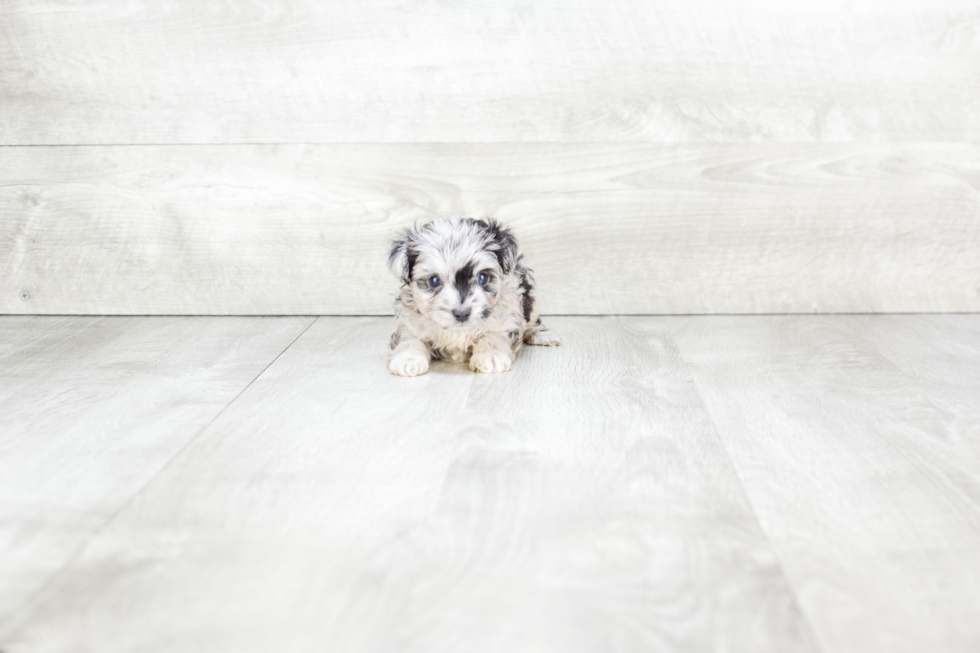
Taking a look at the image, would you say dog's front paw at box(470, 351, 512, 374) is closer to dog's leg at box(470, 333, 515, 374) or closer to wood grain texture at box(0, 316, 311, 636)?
dog's leg at box(470, 333, 515, 374)

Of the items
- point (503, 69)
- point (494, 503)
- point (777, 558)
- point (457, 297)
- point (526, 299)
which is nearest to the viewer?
point (777, 558)

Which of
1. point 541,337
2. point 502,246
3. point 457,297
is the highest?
point 502,246

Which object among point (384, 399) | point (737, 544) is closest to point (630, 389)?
point (384, 399)

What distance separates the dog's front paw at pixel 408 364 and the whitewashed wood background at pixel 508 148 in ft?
2.29

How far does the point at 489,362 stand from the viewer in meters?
2.09

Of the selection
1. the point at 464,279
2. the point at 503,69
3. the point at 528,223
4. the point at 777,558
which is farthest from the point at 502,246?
the point at 777,558

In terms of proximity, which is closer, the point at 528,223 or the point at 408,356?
the point at 408,356

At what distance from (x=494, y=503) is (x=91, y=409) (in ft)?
3.56

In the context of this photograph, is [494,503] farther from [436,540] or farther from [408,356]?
[408,356]

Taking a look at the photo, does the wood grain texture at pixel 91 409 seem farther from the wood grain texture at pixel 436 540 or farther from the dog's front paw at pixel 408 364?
the dog's front paw at pixel 408 364

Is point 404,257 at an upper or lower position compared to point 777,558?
upper

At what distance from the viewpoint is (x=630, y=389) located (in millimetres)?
1924

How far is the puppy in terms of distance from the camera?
204 cm

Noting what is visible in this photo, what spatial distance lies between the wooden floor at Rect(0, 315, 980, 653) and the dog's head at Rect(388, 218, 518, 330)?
0.20 meters
